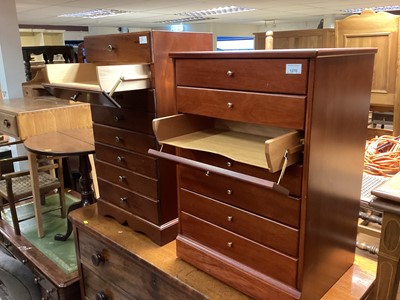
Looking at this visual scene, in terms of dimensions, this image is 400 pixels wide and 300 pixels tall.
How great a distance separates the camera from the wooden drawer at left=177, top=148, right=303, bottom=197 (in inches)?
36.0

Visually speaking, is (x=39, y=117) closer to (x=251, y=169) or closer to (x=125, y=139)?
(x=125, y=139)

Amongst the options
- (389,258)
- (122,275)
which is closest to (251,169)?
(389,258)

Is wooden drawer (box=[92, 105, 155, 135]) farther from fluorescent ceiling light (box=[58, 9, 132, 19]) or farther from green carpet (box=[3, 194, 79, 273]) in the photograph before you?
fluorescent ceiling light (box=[58, 9, 132, 19])

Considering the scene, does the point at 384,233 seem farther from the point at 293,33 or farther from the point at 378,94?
the point at 293,33

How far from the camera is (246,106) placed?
3.18 ft

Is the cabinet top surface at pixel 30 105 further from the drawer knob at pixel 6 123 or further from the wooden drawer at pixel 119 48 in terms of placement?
the wooden drawer at pixel 119 48

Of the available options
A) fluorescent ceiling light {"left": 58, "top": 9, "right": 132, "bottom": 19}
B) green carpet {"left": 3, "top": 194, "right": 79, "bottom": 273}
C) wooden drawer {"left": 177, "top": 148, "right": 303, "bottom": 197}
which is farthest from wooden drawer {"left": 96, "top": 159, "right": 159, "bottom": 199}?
fluorescent ceiling light {"left": 58, "top": 9, "right": 132, "bottom": 19}

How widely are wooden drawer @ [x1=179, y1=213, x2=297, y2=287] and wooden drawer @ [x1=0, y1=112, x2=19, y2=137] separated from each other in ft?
5.09

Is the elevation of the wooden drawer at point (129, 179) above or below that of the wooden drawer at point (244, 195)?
below

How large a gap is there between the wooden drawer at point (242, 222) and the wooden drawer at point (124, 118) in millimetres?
274

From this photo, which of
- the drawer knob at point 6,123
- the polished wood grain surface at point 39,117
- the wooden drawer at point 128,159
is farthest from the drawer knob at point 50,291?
the drawer knob at point 6,123

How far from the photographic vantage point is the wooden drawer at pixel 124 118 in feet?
4.26

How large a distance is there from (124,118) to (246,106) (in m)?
0.58

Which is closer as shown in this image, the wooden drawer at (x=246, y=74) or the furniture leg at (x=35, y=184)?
the wooden drawer at (x=246, y=74)
